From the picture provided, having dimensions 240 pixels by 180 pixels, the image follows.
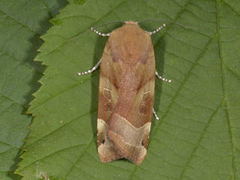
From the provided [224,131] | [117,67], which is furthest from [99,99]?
[224,131]

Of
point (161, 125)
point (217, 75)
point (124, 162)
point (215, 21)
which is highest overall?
point (215, 21)

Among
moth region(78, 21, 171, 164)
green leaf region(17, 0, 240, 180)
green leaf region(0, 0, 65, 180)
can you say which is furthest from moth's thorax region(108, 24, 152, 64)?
green leaf region(0, 0, 65, 180)

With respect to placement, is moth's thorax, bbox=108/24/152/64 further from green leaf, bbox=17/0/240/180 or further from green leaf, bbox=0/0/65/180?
green leaf, bbox=0/0/65/180

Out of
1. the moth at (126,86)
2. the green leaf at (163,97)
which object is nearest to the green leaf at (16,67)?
the green leaf at (163,97)

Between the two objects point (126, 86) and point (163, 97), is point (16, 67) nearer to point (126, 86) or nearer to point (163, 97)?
point (126, 86)

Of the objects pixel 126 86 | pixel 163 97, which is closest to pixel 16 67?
pixel 126 86

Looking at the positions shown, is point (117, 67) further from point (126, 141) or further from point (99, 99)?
point (126, 141)
